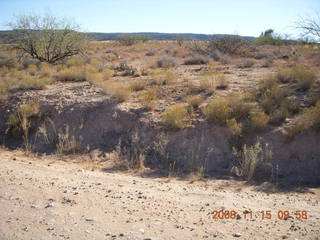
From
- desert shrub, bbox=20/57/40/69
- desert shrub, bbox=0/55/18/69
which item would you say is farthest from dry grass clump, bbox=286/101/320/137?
desert shrub, bbox=0/55/18/69

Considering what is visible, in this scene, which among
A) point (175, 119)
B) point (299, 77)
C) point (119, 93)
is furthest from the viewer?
point (299, 77)

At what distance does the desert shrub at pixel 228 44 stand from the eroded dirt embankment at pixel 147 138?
1629 cm

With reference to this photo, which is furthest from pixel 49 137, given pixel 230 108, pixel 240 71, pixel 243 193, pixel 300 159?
pixel 240 71

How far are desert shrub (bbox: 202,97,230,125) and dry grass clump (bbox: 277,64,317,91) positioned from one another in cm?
354

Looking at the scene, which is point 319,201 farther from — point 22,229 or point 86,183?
point 22,229

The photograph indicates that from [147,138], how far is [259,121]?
313 cm

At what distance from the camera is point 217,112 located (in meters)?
9.18

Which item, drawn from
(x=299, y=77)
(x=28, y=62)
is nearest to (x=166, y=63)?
(x=299, y=77)

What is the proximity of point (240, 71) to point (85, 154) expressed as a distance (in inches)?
389

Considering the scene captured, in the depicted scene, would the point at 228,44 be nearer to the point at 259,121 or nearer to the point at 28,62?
the point at 28,62

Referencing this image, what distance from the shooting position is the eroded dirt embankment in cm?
784

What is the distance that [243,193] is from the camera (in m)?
6.39

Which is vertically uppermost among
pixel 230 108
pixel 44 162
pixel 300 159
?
pixel 230 108
